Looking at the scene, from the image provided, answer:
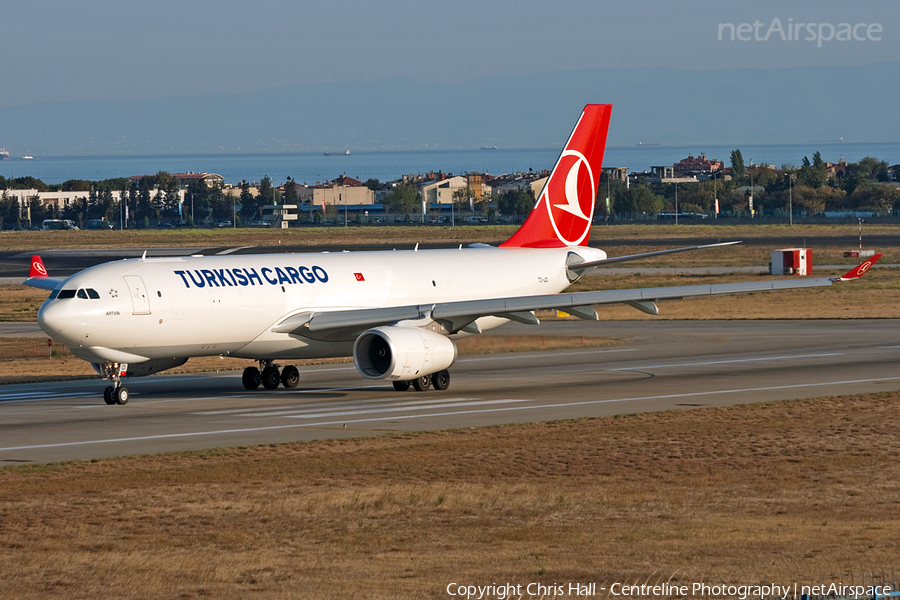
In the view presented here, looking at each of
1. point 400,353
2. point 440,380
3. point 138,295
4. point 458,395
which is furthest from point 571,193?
point 138,295

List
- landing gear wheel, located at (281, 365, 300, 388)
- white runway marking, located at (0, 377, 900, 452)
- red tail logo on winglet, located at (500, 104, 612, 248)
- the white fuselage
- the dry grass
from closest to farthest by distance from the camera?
the dry grass < white runway marking, located at (0, 377, 900, 452) < the white fuselage < landing gear wheel, located at (281, 365, 300, 388) < red tail logo on winglet, located at (500, 104, 612, 248)

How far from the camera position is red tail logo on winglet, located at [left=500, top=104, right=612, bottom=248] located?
146 ft

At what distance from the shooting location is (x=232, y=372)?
44.5 metres

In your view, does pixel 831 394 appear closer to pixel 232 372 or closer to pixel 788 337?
pixel 788 337

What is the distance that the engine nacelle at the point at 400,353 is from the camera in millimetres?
33656

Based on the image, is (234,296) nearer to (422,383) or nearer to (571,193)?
(422,383)

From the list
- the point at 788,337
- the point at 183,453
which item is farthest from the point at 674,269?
the point at 183,453

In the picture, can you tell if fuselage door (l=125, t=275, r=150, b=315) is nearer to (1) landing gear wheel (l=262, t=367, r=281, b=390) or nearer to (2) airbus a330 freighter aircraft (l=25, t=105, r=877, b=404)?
(2) airbus a330 freighter aircraft (l=25, t=105, r=877, b=404)

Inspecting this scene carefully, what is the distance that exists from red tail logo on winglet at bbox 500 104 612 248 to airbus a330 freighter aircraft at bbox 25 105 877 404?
3.68 metres

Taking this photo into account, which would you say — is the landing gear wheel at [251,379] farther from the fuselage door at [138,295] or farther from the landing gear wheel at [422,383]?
the fuselage door at [138,295]

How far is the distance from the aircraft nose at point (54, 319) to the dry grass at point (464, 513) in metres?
8.52

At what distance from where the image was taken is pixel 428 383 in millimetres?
36500

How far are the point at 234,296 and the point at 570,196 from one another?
15.5m

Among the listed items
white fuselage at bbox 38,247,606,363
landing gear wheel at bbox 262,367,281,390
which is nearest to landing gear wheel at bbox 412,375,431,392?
white fuselage at bbox 38,247,606,363
